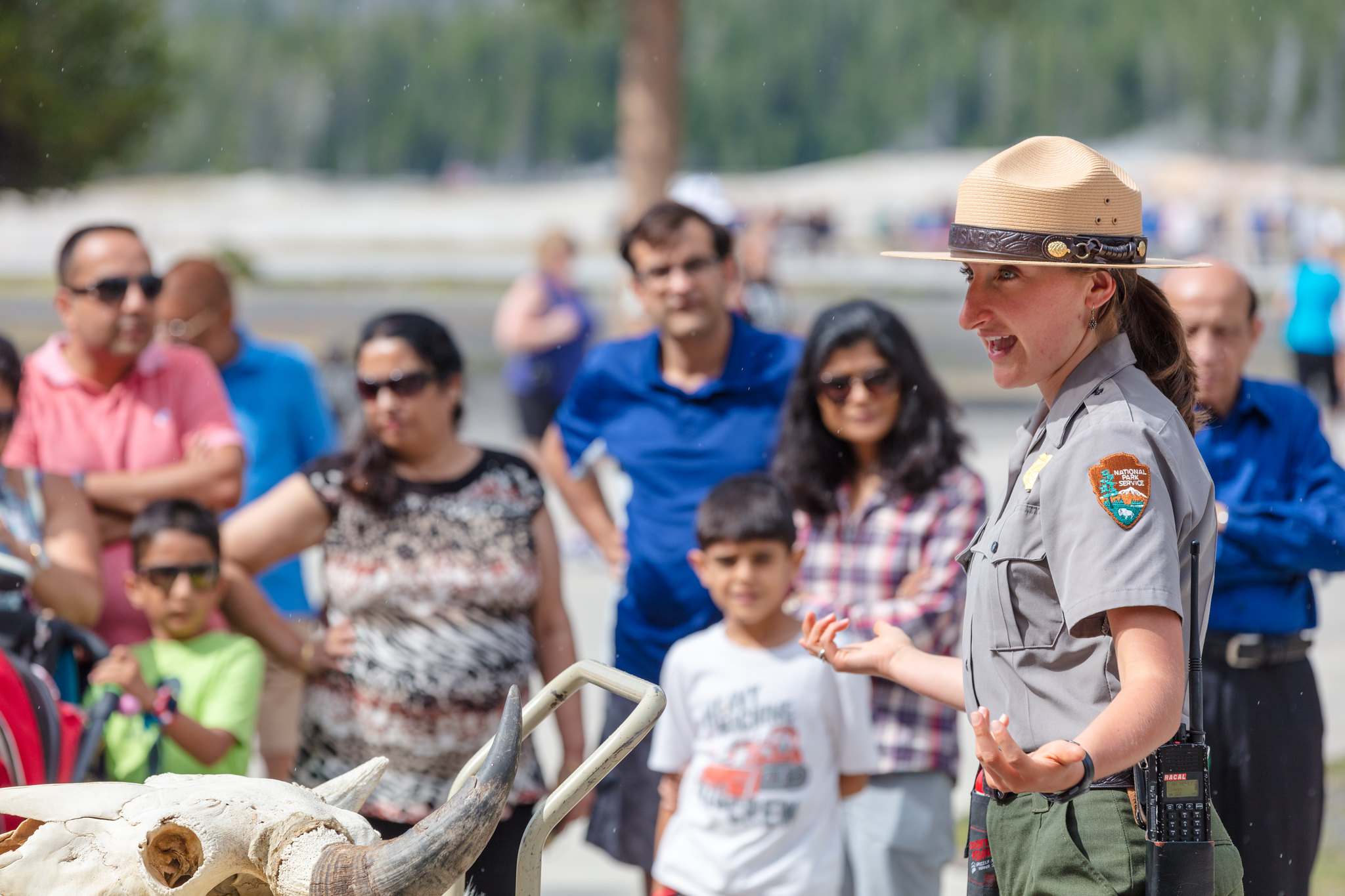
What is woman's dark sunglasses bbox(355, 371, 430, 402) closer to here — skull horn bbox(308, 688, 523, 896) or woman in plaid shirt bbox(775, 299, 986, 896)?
woman in plaid shirt bbox(775, 299, 986, 896)

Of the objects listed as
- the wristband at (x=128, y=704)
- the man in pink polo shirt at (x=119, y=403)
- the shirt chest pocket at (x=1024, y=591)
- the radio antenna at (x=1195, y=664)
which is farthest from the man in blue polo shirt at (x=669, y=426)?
the radio antenna at (x=1195, y=664)

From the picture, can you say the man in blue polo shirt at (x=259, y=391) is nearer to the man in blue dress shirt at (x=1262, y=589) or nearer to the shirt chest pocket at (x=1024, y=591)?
the man in blue dress shirt at (x=1262, y=589)

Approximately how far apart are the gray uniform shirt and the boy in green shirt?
2253 mm

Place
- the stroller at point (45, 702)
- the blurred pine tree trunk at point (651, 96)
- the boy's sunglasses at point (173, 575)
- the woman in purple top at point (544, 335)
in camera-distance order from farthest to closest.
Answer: the blurred pine tree trunk at point (651, 96)
the woman in purple top at point (544, 335)
the boy's sunglasses at point (173, 575)
the stroller at point (45, 702)

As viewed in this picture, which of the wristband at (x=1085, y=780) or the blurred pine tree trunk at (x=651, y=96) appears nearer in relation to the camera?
the wristband at (x=1085, y=780)

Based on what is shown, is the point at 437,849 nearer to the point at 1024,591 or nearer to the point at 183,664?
the point at 1024,591

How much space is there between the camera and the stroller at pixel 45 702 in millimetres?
2973

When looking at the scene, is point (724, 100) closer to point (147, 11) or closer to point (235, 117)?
point (235, 117)

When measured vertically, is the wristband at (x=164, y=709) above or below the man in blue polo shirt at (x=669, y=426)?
below

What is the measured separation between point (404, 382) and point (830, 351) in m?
1.19

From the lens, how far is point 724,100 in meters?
74.4

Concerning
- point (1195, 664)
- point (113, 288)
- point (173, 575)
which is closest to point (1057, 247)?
point (1195, 664)

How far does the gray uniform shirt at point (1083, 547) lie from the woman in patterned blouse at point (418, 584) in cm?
178

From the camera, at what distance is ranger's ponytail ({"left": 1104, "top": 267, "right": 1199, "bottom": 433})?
2510 mm
